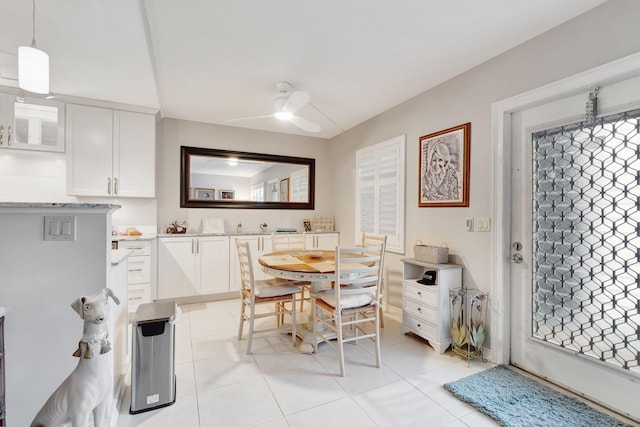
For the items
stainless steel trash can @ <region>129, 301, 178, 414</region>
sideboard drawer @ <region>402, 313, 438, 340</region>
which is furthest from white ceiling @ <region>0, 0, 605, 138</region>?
sideboard drawer @ <region>402, 313, 438, 340</region>

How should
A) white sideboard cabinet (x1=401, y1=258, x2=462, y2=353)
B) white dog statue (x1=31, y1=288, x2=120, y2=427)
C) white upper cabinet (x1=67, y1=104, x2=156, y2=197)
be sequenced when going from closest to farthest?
white dog statue (x1=31, y1=288, x2=120, y2=427), white sideboard cabinet (x1=401, y1=258, x2=462, y2=353), white upper cabinet (x1=67, y1=104, x2=156, y2=197)

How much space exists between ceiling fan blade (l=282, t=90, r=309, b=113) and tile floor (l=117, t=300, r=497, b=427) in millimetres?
2256

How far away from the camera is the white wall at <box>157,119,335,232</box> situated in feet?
13.5

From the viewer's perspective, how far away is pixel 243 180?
15.1 feet

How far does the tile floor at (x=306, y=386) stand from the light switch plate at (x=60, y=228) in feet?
3.87

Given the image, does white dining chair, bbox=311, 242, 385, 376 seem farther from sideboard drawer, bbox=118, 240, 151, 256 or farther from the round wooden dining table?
sideboard drawer, bbox=118, 240, 151, 256

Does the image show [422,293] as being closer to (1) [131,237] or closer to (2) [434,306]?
(2) [434,306]

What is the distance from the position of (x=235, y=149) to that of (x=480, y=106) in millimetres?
3326

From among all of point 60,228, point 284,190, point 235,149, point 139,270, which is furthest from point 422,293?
point 235,149

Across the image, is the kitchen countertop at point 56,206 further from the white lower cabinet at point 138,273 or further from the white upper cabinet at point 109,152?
the white upper cabinet at point 109,152

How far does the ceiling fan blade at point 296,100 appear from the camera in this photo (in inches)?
103

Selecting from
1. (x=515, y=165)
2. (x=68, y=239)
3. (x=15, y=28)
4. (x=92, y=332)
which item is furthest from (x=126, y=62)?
(x=515, y=165)

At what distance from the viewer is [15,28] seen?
79.3 inches

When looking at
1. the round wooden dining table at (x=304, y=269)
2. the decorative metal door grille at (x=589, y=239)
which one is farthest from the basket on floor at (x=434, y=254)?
the round wooden dining table at (x=304, y=269)
